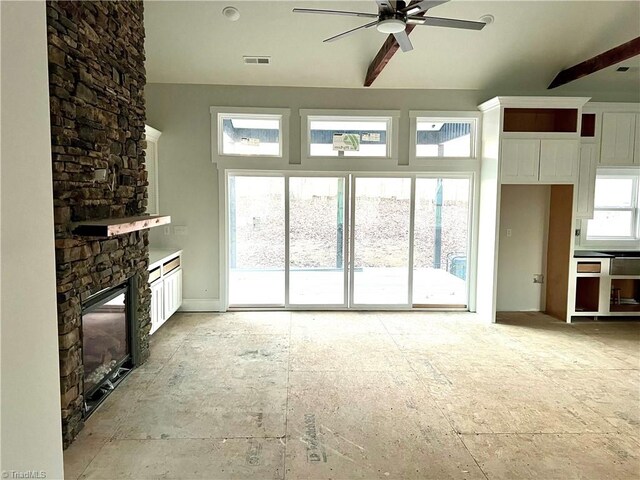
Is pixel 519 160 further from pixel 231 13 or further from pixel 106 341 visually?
pixel 106 341

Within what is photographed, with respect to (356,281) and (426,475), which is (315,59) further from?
(426,475)

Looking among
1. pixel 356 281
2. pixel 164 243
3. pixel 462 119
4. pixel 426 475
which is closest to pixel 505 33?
pixel 462 119

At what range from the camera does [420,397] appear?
322 centimetres

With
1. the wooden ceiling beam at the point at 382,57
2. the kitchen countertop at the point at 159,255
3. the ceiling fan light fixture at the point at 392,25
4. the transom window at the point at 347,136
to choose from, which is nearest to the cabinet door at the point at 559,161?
the transom window at the point at 347,136

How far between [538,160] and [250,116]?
390 centimetres

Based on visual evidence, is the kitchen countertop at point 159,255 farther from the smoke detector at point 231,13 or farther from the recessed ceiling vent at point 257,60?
the smoke detector at point 231,13

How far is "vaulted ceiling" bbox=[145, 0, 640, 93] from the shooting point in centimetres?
419

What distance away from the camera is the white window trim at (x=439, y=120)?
5.49 metres

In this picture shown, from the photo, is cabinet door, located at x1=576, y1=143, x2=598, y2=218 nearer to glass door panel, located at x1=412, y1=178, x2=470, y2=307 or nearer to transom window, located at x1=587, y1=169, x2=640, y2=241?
transom window, located at x1=587, y1=169, x2=640, y2=241

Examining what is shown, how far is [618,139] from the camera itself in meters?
5.39

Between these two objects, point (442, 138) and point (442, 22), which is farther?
point (442, 138)

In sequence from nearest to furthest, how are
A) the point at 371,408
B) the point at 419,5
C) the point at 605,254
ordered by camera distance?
1. the point at 419,5
2. the point at 371,408
3. the point at 605,254

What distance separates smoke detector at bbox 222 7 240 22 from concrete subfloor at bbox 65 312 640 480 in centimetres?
356

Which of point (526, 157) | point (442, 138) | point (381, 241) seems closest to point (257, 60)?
point (442, 138)
